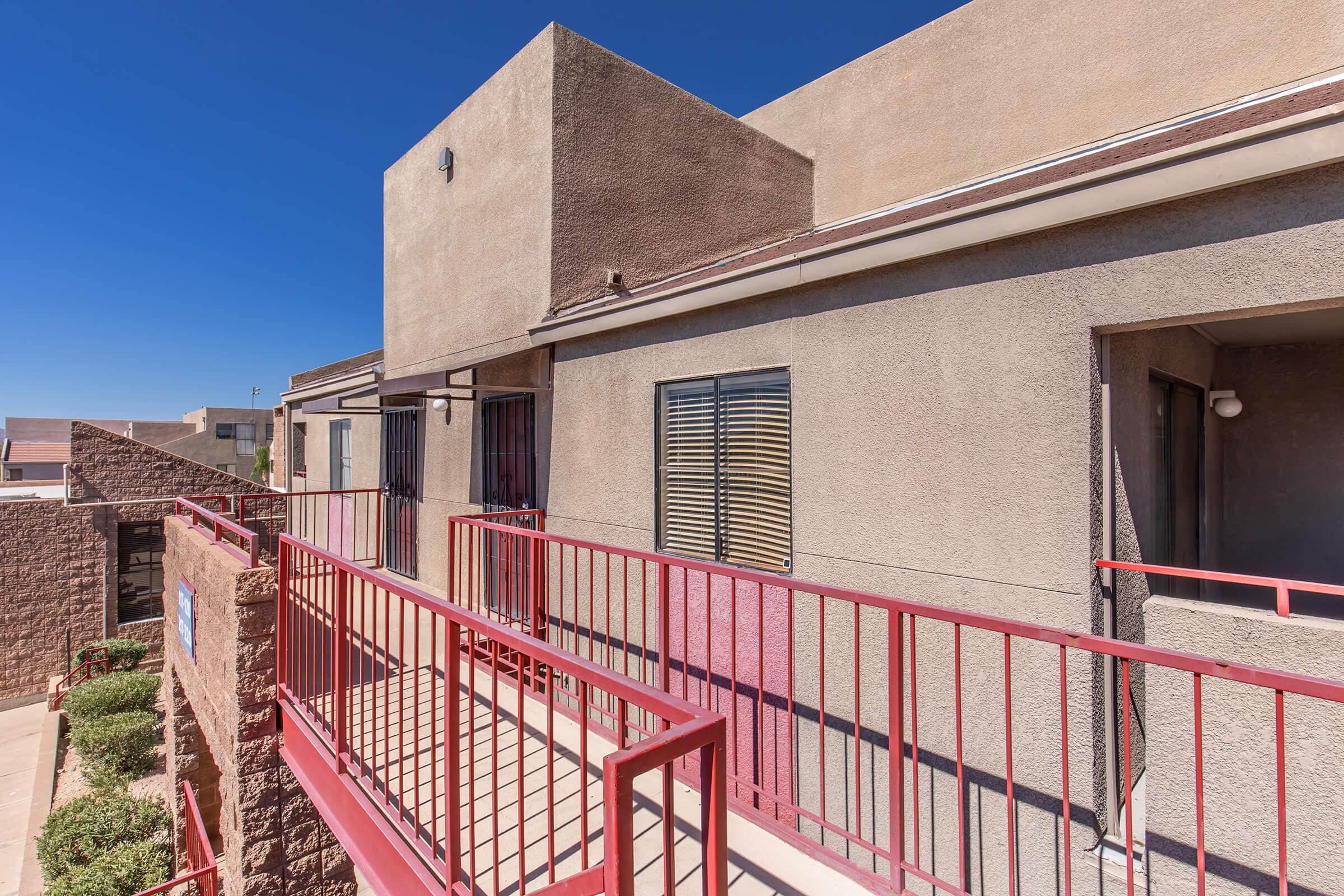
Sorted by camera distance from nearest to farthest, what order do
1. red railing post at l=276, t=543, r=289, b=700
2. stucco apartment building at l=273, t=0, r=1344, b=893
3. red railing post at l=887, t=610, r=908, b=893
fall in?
red railing post at l=887, t=610, r=908, b=893, stucco apartment building at l=273, t=0, r=1344, b=893, red railing post at l=276, t=543, r=289, b=700

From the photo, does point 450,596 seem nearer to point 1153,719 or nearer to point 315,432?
point 1153,719

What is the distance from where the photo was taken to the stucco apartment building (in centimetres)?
257

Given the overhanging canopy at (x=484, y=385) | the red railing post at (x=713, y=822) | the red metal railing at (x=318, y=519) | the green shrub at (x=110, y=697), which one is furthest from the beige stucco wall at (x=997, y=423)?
the green shrub at (x=110, y=697)

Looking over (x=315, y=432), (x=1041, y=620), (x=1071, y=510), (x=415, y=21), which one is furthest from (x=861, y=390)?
(x=415, y=21)

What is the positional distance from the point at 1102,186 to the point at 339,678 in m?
4.31

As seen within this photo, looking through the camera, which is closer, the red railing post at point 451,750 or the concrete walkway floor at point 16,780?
the red railing post at point 451,750

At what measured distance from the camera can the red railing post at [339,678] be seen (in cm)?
312

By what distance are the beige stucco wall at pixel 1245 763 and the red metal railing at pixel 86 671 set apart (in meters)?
19.2

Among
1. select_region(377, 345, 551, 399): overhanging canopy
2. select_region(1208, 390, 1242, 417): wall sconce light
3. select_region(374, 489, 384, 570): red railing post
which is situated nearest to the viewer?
select_region(1208, 390, 1242, 417): wall sconce light

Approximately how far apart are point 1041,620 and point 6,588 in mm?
19804

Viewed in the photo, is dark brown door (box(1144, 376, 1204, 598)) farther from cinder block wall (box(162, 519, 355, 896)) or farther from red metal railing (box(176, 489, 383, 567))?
red metal railing (box(176, 489, 383, 567))

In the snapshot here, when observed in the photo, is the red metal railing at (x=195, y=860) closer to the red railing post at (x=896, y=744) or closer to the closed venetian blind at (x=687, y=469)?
the closed venetian blind at (x=687, y=469)

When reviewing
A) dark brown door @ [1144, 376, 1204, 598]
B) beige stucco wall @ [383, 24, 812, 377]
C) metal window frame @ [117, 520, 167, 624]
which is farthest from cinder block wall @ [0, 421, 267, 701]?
dark brown door @ [1144, 376, 1204, 598]

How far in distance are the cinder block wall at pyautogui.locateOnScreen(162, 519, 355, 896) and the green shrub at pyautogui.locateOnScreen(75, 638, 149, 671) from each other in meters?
12.6
